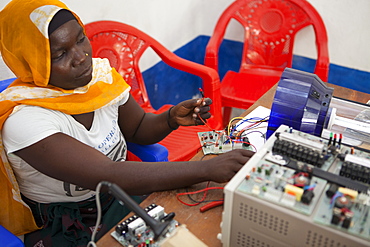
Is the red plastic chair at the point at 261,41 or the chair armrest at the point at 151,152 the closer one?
the chair armrest at the point at 151,152

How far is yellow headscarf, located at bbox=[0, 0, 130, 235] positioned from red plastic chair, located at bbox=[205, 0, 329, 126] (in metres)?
1.27

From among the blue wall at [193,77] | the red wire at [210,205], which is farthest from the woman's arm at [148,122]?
the blue wall at [193,77]

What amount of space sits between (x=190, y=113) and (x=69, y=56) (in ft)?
1.79

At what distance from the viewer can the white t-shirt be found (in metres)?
1.16

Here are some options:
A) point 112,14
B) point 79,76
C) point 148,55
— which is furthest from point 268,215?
point 148,55

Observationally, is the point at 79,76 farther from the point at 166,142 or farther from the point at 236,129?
the point at 166,142

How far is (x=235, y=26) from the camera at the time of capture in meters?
3.05

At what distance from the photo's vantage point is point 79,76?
131cm

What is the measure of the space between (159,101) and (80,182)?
1.81 m

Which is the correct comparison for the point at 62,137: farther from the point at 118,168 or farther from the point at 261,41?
the point at 261,41

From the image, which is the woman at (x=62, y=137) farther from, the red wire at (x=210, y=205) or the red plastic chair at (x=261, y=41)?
the red plastic chair at (x=261, y=41)

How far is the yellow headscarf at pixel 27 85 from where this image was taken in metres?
1.20

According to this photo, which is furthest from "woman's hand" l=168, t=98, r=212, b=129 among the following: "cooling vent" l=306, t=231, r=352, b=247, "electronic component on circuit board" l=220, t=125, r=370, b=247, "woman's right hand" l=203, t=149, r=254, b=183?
"cooling vent" l=306, t=231, r=352, b=247

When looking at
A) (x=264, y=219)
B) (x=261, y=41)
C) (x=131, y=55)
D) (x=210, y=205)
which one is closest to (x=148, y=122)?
(x=210, y=205)
